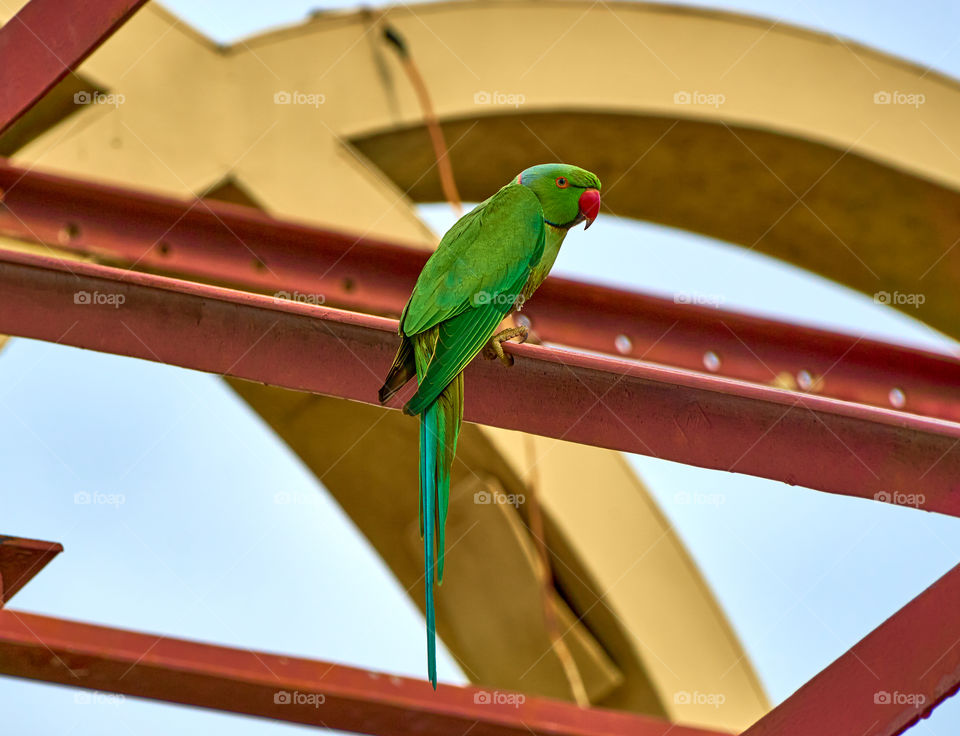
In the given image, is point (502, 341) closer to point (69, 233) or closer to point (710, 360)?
point (710, 360)

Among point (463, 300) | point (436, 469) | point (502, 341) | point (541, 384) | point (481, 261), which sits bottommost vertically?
point (436, 469)

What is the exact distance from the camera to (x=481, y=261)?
370 centimetres

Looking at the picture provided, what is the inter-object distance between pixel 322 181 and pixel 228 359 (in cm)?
400

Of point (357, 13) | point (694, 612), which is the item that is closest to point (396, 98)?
point (357, 13)

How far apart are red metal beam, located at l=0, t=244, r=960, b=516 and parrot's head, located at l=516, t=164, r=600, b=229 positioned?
2.74 ft

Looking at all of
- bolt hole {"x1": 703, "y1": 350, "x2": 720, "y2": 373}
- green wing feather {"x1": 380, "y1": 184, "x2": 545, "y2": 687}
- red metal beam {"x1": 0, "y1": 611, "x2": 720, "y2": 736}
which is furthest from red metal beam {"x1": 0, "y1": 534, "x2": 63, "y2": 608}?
bolt hole {"x1": 703, "y1": 350, "x2": 720, "y2": 373}

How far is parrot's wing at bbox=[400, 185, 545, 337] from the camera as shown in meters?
3.50

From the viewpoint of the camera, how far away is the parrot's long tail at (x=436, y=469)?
308 centimetres

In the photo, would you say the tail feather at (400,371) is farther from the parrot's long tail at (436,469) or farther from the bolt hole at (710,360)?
the bolt hole at (710,360)

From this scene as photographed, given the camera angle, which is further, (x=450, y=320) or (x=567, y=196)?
(x=567, y=196)

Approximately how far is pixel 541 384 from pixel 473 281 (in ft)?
1.67

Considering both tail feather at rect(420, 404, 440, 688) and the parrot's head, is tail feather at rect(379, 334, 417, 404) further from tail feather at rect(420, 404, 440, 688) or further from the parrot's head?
the parrot's head

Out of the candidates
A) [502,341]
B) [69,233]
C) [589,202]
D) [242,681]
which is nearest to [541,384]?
[502,341]

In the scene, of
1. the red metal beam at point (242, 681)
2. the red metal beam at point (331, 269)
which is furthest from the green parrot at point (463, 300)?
the red metal beam at point (331, 269)
